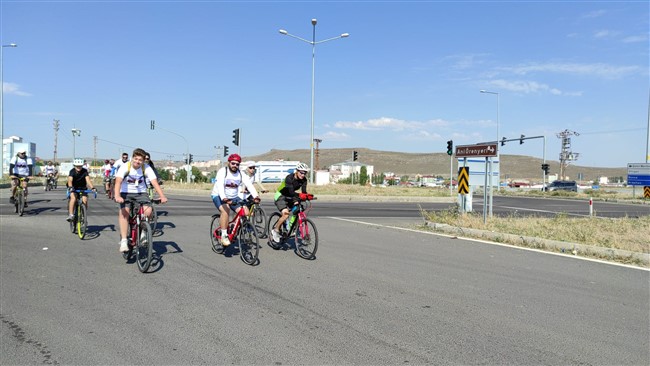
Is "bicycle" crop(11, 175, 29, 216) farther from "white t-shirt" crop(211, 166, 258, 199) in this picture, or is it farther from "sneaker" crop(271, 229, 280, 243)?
"sneaker" crop(271, 229, 280, 243)

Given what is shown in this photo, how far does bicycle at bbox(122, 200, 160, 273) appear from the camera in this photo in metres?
6.94

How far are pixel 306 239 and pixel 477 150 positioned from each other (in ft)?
25.4

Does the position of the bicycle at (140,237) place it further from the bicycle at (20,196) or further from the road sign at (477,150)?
the road sign at (477,150)

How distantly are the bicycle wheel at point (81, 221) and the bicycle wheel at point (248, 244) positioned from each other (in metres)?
4.26

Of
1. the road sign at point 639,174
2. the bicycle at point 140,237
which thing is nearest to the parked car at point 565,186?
the road sign at point 639,174

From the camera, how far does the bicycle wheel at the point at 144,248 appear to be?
22.7 ft

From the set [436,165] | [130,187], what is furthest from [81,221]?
[436,165]

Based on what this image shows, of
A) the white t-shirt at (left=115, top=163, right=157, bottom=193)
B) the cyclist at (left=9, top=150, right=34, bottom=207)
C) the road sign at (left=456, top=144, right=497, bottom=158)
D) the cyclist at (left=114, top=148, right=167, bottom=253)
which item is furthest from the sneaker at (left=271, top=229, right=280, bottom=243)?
the cyclist at (left=9, top=150, right=34, bottom=207)

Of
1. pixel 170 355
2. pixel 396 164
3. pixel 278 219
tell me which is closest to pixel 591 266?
pixel 278 219

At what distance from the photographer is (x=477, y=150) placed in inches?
558

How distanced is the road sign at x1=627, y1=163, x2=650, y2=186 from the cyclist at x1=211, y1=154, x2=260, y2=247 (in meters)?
35.3

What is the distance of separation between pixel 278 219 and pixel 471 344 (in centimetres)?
548

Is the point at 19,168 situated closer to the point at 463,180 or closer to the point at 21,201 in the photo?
the point at 21,201

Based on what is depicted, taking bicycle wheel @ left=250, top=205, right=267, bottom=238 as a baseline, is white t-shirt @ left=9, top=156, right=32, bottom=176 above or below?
above
